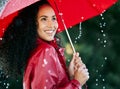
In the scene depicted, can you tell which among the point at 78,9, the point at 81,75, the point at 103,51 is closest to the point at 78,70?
the point at 81,75

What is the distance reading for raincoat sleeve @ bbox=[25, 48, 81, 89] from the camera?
4.36 meters

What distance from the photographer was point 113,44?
888cm

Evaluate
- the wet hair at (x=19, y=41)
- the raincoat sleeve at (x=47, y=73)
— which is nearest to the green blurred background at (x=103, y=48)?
the wet hair at (x=19, y=41)

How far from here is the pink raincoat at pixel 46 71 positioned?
4.36 meters

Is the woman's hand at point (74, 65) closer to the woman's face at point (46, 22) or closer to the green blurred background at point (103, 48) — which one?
the woman's face at point (46, 22)

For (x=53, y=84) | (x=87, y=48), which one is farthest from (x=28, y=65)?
Result: (x=87, y=48)

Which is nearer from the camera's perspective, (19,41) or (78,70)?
(78,70)

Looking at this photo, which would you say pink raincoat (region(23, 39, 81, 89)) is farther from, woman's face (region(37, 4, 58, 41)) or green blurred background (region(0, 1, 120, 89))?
green blurred background (region(0, 1, 120, 89))

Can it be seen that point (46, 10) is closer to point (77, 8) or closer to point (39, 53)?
point (39, 53)

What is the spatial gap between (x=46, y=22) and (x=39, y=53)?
0.92 feet

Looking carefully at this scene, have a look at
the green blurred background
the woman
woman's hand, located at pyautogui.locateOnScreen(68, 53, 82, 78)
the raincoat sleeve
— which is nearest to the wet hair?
the woman

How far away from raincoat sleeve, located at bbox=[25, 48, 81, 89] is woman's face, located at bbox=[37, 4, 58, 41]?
17cm

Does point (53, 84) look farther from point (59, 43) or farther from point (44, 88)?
point (59, 43)

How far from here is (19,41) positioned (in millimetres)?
4684
